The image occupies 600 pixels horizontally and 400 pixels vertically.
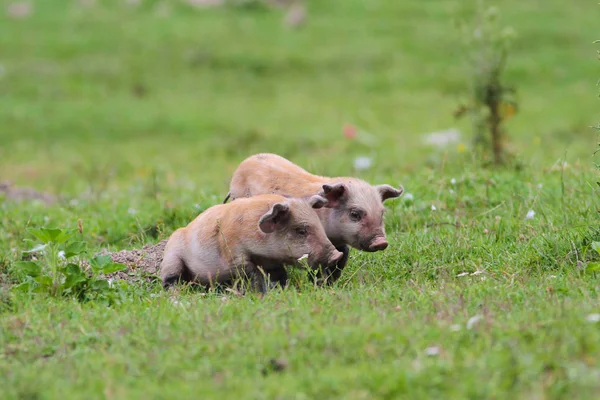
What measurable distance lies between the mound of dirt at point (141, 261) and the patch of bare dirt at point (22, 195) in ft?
12.9

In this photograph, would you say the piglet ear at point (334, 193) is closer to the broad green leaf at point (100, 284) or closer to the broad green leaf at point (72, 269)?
the broad green leaf at point (100, 284)

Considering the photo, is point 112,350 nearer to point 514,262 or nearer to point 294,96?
point 514,262

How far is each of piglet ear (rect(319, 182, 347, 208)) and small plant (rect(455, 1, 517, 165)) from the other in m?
4.44

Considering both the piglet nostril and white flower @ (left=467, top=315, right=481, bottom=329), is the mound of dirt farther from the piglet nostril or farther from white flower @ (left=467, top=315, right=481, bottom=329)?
white flower @ (left=467, top=315, right=481, bottom=329)

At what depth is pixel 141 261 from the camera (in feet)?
25.1

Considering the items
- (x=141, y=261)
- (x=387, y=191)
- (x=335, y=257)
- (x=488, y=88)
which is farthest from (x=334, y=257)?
(x=488, y=88)

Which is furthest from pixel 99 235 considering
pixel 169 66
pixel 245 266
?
pixel 169 66

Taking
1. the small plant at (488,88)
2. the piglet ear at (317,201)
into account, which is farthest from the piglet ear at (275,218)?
the small plant at (488,88)

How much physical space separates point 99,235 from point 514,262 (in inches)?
171

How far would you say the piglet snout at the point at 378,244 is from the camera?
274 inches

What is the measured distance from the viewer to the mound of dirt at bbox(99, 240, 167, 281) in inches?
288

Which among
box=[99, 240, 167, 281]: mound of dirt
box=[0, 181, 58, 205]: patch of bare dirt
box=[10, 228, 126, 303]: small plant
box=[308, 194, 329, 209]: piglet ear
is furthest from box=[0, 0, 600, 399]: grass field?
box=[308, 194, 329, 209]: piglet ear

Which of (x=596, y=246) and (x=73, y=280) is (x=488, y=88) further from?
(x=73, y=280)

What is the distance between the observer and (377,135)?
62.6ft
